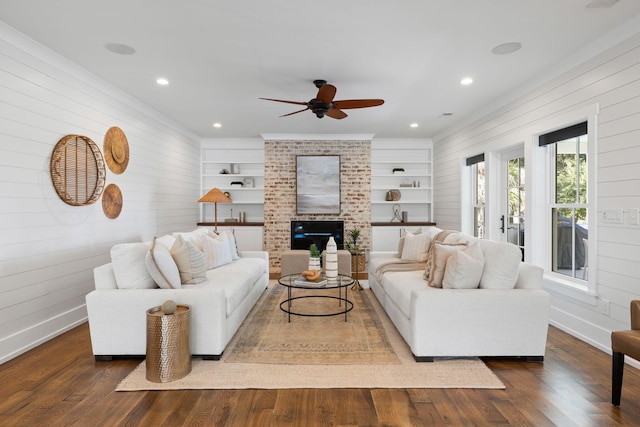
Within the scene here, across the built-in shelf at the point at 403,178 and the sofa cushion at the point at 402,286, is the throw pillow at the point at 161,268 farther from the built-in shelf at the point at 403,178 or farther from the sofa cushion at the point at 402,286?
the built-in shelf at the point at 403,178

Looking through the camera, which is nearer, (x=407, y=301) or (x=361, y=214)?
(x=407, y=301)

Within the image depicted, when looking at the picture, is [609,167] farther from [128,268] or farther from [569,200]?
[128,268]

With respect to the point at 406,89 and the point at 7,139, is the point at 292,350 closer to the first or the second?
the point at 7,139

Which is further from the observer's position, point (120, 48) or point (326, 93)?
point (326, 93)

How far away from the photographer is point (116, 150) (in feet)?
15.0

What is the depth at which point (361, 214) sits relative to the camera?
7.59 metres

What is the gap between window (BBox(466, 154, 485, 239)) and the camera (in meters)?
6.02

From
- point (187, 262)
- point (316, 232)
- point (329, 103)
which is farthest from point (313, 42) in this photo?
point (316, 232)

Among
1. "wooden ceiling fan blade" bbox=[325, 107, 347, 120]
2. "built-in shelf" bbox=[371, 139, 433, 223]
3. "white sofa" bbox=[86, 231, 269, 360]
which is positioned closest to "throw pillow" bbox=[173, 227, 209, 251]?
"white sofa" bbox=[86, 231, 269, 360]

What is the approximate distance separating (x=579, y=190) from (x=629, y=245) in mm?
935

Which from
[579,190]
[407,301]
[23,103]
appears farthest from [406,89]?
[23,103]

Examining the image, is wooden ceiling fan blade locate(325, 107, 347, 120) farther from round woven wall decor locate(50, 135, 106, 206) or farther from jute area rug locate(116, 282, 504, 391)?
round woven wall decor locate(50, 135, 106, 206)

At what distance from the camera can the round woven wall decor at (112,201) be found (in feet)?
14.3

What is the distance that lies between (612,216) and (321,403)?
9.27ft
